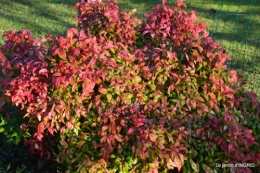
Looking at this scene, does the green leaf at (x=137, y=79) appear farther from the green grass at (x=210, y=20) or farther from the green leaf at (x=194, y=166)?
the green grass at (x=210, y=20)

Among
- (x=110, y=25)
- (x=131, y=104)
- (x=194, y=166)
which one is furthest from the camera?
(x=110, y=25)

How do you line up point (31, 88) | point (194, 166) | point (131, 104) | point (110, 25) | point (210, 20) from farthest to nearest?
point (210, 20)
point (110, 25)
point (131, 104)
point (31, 88)
point (194, 166)

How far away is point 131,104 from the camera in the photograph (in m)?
3.05

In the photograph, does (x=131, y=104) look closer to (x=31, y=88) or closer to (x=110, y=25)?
(x=31, y=88)

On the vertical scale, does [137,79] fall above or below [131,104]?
above

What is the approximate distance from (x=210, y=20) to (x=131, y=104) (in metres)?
5.41

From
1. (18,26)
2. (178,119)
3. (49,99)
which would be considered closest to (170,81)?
(178,119)

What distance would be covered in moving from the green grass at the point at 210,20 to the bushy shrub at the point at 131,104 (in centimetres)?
210

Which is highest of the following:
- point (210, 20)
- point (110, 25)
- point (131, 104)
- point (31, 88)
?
point (110, 25)

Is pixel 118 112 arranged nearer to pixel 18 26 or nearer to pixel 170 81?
pixel 170 81

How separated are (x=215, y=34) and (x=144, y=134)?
4743 millimetres

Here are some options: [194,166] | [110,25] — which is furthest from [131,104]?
[110,25]

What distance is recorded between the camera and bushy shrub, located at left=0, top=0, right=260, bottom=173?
2.79 m

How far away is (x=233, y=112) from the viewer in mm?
3123
